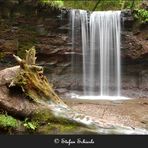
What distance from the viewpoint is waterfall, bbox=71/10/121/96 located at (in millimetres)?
20422

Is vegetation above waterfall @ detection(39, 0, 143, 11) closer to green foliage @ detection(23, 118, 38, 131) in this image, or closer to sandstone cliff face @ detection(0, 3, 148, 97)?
sandstone cliff face @ detection(0, 3, 148, 97)

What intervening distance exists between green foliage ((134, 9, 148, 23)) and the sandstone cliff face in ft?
1.01

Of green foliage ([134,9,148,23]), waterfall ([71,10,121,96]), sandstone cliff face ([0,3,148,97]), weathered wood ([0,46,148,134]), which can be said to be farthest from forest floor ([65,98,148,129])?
green foliage ([134,9,148,23])

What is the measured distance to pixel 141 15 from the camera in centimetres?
1995

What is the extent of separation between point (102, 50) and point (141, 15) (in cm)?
258

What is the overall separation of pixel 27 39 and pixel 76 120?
36.7 feet

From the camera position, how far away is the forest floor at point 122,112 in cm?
1152

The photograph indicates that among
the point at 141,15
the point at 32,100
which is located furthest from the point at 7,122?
the point at 141,15

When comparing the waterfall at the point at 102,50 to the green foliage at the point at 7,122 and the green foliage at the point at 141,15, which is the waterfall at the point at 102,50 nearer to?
the green foliage at the point at 141,15

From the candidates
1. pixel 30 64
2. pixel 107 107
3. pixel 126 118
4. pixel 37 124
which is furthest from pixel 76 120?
pixel 107 107

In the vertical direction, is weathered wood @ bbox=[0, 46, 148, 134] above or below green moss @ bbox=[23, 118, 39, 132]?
above

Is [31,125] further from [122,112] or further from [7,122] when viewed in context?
[122,112]

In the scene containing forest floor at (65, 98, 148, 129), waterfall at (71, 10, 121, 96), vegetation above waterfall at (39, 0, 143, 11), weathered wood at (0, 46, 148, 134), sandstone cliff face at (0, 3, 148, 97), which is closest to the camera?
weathered wood at (0, 46, 148, 134)

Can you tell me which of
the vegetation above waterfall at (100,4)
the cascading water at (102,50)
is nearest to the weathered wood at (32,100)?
the cascading water at (102,50)
